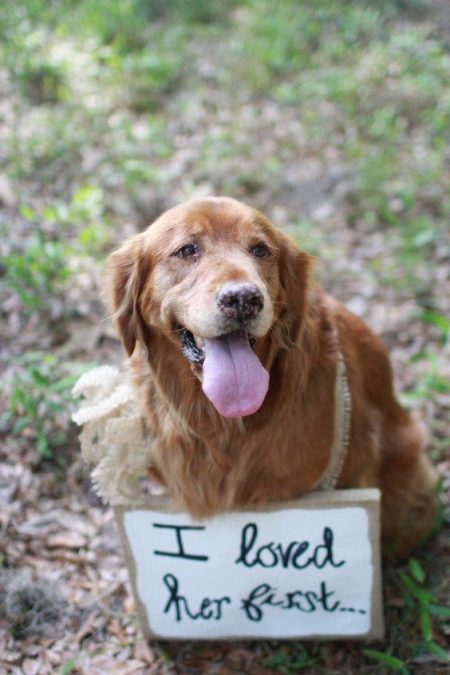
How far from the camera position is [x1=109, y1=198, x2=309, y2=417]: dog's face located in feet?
6.53

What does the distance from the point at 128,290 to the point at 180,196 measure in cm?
287

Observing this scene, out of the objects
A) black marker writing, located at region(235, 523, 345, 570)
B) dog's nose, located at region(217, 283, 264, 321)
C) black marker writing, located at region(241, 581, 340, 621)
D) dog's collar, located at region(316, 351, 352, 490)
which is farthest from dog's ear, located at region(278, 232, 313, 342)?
black marker writing, located at region(241, 581, 340, 621)

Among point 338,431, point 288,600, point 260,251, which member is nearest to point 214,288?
point 260,251

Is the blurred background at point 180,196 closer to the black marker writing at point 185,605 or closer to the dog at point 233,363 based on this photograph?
the black marker writing at point 185,605

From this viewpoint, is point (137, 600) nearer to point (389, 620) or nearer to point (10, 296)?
point (389, 620)

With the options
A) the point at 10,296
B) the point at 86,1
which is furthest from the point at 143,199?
the point at 86,1

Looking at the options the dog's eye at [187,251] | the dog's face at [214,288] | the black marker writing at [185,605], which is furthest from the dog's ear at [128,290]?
the black marker writing at [185,605]

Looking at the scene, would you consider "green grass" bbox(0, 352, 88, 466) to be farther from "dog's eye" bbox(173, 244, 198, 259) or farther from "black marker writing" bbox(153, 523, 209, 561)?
"dog's eye" bbox(173, 244, 198, 259)

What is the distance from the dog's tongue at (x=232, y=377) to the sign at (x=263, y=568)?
552mm

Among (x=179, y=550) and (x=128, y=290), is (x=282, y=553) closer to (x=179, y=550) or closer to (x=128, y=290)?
(x=179, y=550)

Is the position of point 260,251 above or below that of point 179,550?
above

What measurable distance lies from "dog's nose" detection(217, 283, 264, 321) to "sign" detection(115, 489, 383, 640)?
0.82m

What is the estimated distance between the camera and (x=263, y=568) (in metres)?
2.49

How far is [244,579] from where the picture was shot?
8.26 feet
